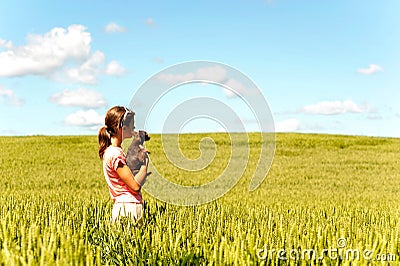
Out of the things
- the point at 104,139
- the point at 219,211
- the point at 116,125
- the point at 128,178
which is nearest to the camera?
the point at 128,178

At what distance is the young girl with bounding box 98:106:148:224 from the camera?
4242 millimetres

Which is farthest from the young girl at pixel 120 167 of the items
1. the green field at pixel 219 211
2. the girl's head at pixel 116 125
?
the green field at pixel 219 211

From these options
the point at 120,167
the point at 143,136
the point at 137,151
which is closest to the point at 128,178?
the point at 120,167

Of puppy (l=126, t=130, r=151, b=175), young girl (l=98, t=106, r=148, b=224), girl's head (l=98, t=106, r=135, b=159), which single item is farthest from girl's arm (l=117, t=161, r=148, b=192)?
girl's head (l=98, t=106, r=135, b=159)

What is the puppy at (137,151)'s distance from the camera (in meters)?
4.46

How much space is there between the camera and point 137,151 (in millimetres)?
4492

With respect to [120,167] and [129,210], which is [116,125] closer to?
[120,167]

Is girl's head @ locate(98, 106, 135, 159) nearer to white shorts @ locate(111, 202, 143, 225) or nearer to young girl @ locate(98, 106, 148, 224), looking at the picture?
young girl @ locate(98, 106, 148, 224)

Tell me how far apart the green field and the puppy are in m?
0.63

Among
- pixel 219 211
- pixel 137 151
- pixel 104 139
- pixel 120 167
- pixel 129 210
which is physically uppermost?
pixel 104 139

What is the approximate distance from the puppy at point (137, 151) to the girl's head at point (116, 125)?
0.28 feet

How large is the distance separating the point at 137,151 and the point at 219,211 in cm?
221

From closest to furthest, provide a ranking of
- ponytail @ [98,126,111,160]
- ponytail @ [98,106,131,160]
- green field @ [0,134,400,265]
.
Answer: green field @ [0,134,400,265]
ponytail @ [98,106,131,160]
ponytail @ [98,126,111,160]

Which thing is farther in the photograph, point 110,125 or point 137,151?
point 137,151
